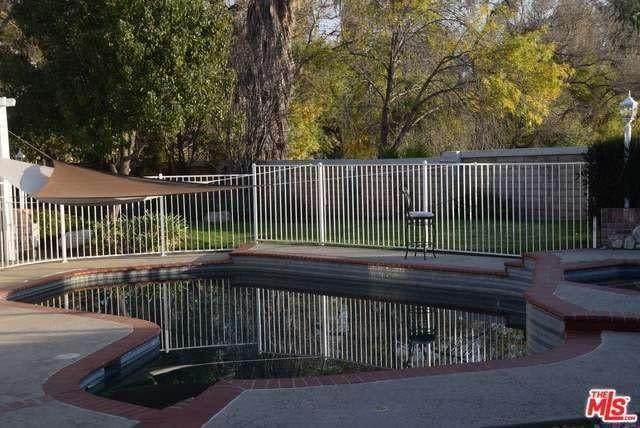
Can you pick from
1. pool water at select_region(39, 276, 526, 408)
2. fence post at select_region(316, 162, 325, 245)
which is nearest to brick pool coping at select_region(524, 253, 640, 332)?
pool water at select_region(39, 276, 526, 408)

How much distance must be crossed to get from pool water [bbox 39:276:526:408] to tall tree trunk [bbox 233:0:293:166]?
8507mm

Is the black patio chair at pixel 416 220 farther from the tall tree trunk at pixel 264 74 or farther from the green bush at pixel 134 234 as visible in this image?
the tall tree trunk at pixel 264 74

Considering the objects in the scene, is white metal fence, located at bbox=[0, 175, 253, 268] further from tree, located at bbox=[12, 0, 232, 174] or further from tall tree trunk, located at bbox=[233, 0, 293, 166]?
tall tree trunk, located at bbox=[233, 0, 293, 166]

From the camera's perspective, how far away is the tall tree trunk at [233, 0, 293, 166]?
20.2m

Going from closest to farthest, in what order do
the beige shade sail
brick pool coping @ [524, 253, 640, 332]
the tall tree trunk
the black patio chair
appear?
brick pool coping @ [524, 253, 640, 332] → the beige shade sail → the black patio chair → the tall tree trunk

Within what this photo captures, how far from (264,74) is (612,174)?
1024 cm

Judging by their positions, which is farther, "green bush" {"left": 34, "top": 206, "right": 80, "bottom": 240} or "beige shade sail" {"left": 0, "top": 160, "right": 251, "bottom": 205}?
"green bush" {"left": 34, "top": 206, "right": 80, "bottom": 240}

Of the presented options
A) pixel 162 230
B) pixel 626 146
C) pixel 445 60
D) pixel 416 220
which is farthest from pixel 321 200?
pixel 445 60

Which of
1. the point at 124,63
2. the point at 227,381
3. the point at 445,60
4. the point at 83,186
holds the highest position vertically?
the point at 445,60

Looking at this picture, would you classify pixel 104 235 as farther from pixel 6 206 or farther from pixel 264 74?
pixel 264 74

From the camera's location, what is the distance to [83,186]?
984cm

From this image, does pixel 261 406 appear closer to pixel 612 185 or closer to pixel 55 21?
pixel 612 185

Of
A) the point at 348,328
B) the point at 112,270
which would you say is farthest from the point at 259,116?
the point at 348,328

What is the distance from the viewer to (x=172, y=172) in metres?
23.4
